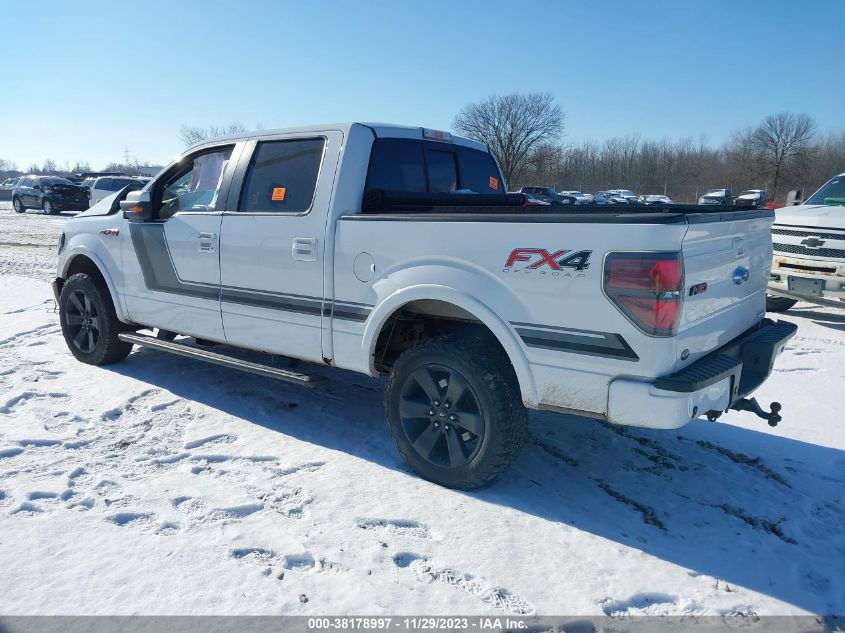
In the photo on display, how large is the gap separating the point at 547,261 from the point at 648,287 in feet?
1.61

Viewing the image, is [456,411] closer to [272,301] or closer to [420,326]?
[420,326]

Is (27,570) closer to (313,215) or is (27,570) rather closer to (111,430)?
(111,430)

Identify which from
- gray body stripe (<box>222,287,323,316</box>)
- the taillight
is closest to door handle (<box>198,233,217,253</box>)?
gray body stripe (<box>222,287,323,316</box>)

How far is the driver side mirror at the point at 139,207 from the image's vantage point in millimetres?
4992

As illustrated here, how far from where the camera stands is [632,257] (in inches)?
110

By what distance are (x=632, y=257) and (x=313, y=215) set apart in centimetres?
204

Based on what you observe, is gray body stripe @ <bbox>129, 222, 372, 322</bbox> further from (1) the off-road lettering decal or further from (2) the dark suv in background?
(2) the dark suv in background

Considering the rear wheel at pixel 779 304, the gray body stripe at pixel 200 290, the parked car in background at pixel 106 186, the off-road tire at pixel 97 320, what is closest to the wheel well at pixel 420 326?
the gray body stripe at pixel 200 290

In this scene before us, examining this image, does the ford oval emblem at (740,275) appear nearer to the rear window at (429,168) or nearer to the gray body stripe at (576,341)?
the gray body stripe at (576,341)

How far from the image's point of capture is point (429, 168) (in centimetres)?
465

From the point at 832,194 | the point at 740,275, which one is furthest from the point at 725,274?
the point at 832,194

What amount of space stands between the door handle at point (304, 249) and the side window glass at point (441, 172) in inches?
44.5

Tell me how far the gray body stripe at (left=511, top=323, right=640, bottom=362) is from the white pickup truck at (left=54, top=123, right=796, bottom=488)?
10mm

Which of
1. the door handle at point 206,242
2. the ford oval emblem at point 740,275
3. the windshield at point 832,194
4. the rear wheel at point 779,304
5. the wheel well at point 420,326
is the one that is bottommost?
the rear wheel at point 779,304
